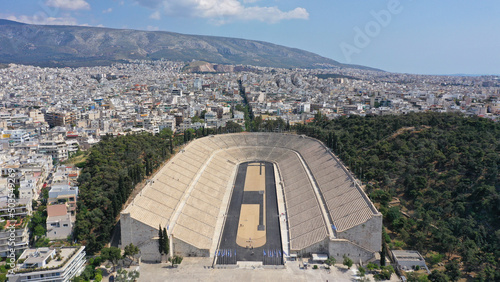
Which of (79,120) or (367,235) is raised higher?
(79,120)

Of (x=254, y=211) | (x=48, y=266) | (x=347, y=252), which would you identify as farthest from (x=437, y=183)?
(x=48, y=266)

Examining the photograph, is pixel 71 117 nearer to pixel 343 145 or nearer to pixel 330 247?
pixel 343 145

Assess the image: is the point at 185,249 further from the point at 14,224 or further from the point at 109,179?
the point at 109,179

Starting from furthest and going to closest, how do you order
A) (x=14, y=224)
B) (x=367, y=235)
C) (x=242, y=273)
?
(x=14, y=224) < (x=367, y=235) < (x=242, y=273)

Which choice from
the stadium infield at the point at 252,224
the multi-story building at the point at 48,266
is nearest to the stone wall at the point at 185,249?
the stadium infield at the point at 252,224

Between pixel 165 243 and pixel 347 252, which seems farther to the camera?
pixel 347 252

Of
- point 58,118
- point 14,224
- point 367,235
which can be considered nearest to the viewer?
point 367,235

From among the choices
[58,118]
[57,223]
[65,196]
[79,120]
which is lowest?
[57,223]
